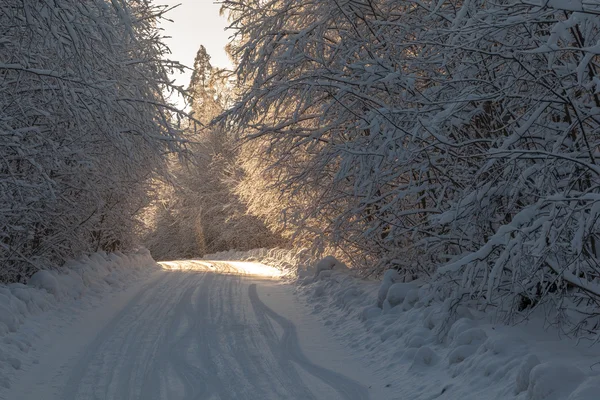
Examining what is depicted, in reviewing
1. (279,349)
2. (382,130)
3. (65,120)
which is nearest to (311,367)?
(279,349)

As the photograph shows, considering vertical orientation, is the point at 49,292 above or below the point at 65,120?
below

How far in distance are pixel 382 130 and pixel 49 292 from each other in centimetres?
727

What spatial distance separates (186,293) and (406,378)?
7.93 meters

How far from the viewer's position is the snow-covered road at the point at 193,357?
6180 mm

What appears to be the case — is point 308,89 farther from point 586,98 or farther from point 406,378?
point 406,378

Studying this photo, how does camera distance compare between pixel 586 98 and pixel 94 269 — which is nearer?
pixel 586 98

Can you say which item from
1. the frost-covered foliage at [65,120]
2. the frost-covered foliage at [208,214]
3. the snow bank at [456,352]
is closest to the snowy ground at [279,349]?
the snow bank at [456,352]

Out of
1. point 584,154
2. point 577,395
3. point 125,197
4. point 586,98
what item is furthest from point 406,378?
point 125,197

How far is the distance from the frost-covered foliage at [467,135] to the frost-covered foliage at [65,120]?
1.99 meters

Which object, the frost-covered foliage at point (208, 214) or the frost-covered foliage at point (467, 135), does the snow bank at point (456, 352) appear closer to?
the frost-covered foliage at point (467, 135)

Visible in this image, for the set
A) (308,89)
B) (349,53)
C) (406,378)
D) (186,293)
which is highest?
(349,53)

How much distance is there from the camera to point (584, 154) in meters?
4.93

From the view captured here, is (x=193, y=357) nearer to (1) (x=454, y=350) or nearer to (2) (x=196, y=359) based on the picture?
(2) (x=196, y=359)

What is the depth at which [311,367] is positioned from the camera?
23.5ft
